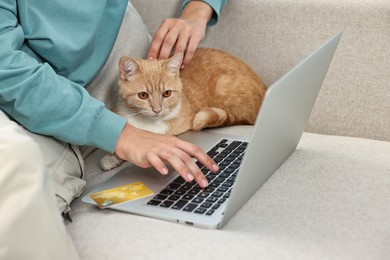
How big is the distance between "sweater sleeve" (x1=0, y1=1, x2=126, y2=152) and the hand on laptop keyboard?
33 millimetres

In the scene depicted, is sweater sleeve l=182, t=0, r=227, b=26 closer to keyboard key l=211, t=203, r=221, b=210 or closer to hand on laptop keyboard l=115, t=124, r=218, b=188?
hand on laptop keyboard l=115, t=124, r=218, b=188

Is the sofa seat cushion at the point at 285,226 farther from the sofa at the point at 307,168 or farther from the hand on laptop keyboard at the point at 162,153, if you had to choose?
the hand on laptop keyboard at the point at 162,153

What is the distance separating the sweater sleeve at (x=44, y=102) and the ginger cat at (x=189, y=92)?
31 cm

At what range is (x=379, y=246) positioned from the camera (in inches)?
41.7

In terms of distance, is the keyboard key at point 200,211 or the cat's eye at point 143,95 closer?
the keyboard key at point 200,211

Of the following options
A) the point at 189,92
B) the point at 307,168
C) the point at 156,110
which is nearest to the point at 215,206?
the point at 307,168

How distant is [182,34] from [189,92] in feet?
0.70

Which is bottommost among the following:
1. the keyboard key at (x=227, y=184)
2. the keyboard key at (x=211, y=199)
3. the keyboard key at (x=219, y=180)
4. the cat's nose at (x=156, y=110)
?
the cat's nose at (x=156, y=110)

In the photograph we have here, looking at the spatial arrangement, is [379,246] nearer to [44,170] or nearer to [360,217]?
[360,217]

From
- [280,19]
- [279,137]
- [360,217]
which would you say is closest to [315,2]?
[280,19]

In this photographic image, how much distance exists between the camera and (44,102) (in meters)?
1.29

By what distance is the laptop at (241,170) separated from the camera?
41.3 inches

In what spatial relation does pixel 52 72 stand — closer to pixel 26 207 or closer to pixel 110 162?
pixel 110 162


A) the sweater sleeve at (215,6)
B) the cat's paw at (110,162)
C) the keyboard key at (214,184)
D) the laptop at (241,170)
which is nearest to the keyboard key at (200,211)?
the laptop at (241,170)
